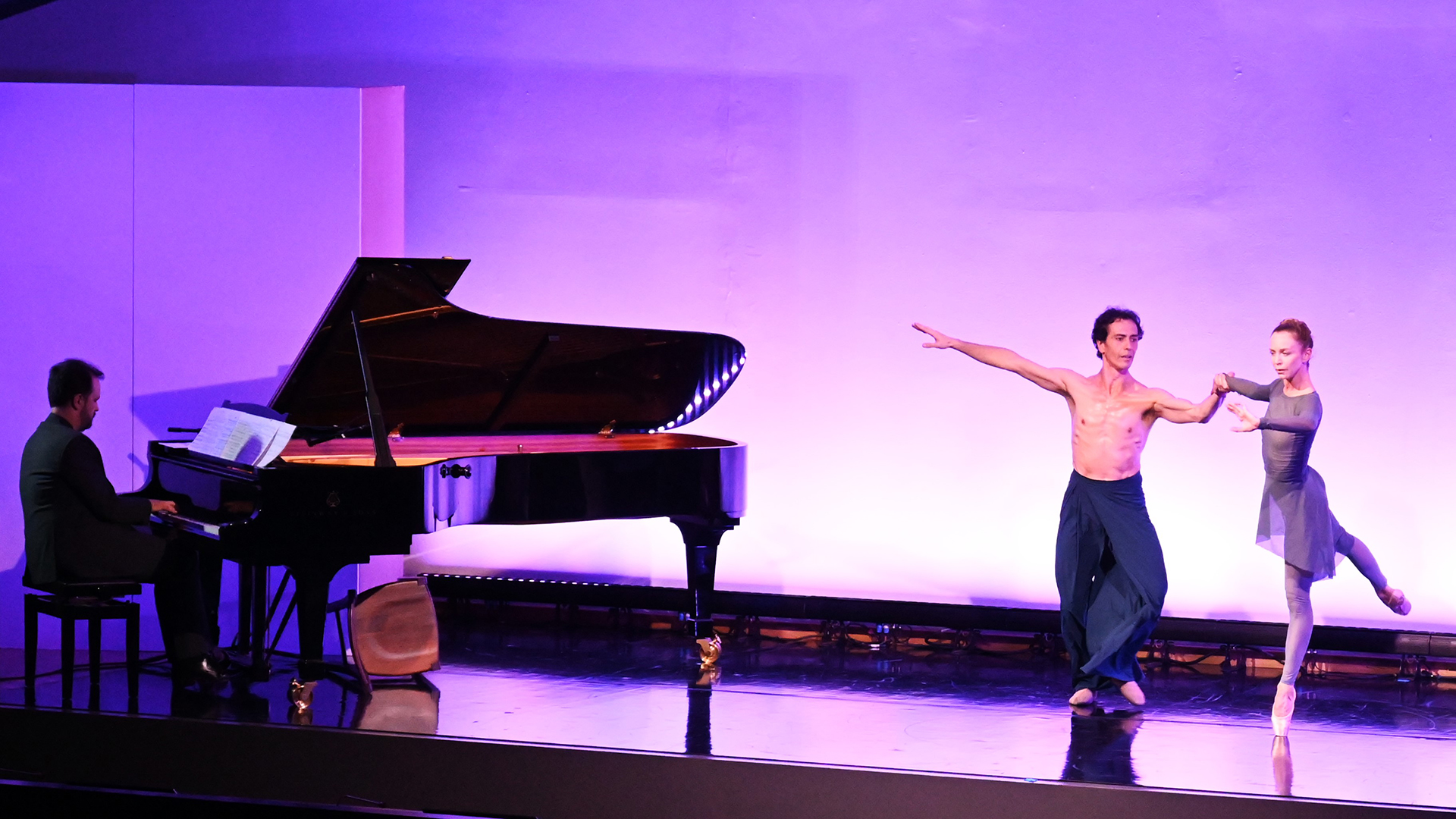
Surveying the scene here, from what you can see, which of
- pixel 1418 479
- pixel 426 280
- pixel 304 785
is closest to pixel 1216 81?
pixel 1418 479

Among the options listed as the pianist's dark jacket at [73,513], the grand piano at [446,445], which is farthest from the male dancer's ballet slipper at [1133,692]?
the pianist's dark jacket at [73,513]

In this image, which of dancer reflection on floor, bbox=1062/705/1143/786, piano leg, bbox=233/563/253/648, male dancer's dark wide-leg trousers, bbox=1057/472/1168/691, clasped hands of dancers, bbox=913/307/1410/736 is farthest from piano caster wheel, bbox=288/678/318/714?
male dancer's dark wide-leg trousers, bbox=1057/472/1168/691

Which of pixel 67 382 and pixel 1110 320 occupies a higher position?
pixel 1110 320

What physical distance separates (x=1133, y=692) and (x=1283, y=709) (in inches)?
20.3

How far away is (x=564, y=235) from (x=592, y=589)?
182 centimetres

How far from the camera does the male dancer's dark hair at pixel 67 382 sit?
4.53 metres

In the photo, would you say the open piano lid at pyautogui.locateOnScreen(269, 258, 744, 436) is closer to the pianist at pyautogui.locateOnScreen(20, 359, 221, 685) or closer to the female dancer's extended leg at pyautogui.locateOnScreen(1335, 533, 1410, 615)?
the pianist at pyautogui.locateOnScreen(20, 359, 221, 685)

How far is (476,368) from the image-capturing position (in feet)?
17.2

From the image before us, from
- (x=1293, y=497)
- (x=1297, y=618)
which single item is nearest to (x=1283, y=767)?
(x=1297, y=618)

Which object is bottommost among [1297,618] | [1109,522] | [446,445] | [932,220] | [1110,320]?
[1297,618]

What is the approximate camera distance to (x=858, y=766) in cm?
372

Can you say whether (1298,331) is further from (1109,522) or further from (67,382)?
(67,382)

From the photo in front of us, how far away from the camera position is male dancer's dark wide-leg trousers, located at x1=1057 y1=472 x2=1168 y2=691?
4.60 meters

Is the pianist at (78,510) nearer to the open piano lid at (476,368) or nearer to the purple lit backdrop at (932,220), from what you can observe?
the open piano lid at (476,368)
